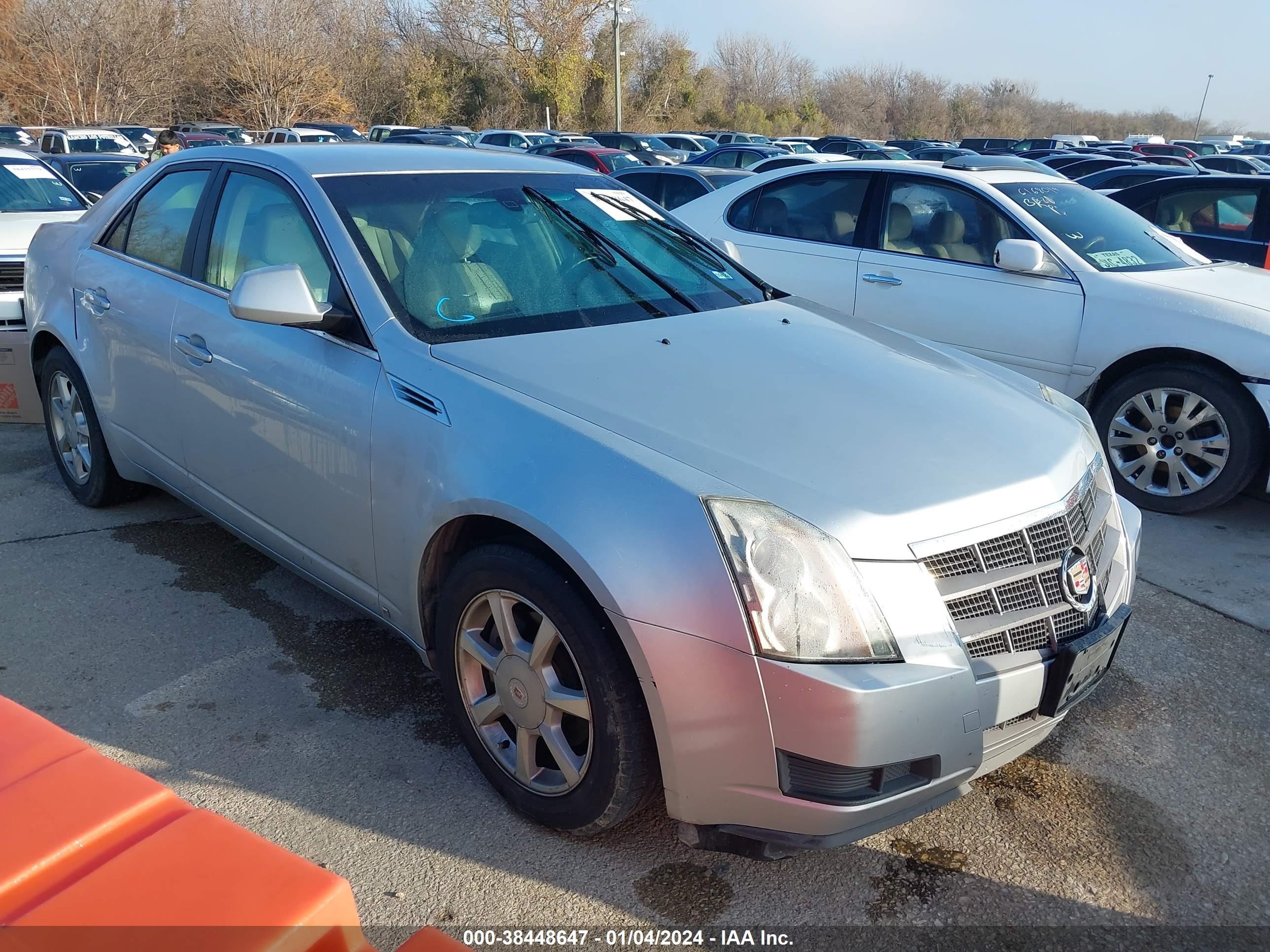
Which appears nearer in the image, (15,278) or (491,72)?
(15,278)

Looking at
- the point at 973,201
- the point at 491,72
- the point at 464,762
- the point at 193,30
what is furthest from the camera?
the point at 491,72

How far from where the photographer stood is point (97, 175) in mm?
13414

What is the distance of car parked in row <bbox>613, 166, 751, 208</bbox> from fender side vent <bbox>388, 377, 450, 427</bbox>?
9061 mm

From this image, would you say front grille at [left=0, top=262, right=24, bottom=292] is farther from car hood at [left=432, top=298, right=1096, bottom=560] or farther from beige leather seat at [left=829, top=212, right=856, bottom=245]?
car hood at [left=432, top=298, right=1096, bottom=560]

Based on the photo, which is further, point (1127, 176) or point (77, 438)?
point (1127, 176)

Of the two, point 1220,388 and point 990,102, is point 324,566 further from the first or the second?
point 990,102

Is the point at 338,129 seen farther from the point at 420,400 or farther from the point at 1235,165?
the point at 420,400

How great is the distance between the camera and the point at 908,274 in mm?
6125

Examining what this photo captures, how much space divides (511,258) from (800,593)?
168 cm

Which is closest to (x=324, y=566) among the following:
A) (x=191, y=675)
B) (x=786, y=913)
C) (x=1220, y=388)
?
(x=191, y=675)

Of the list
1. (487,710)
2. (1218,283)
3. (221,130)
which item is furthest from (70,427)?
(221,130)

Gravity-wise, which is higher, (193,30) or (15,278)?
(193,30)

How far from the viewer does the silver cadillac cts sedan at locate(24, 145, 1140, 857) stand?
2205mm

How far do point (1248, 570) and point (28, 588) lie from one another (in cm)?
505
